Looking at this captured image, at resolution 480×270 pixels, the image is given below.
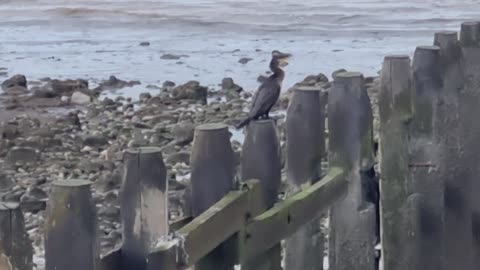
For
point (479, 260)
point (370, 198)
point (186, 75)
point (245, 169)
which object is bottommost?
point (186, 75)

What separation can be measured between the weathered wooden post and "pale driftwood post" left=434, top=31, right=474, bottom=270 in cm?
23

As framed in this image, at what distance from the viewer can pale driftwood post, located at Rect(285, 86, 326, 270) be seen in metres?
4.55

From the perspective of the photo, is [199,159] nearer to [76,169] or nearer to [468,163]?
[468,163]

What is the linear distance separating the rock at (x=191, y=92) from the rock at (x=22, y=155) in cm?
409

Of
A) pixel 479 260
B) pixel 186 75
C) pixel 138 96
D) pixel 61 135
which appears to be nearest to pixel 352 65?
pixel 186 75

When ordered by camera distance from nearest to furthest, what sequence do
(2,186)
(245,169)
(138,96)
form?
(245,169)
(2,186)
(138,96)

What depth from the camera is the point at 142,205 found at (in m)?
3.55

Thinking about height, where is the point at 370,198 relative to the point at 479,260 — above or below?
above

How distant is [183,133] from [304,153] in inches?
319

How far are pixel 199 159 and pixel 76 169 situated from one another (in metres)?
7.54

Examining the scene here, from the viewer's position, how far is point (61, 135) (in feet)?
43.7

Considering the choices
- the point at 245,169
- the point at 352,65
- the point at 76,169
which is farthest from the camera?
the point at 352,65

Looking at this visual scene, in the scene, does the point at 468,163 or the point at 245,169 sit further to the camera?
the point at 468,163

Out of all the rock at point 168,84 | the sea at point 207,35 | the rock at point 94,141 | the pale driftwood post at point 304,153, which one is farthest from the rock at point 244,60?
the pale driftwood post at point 304,153
